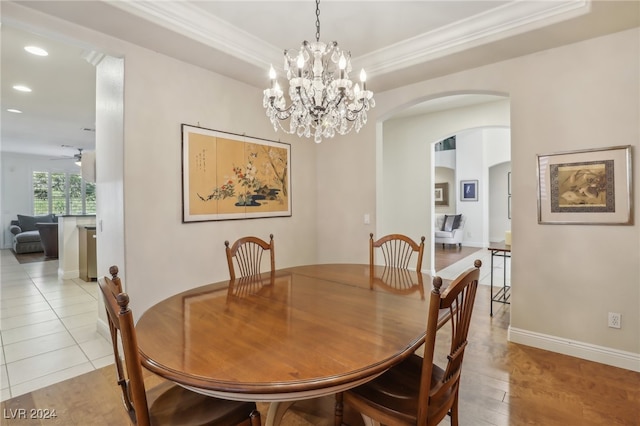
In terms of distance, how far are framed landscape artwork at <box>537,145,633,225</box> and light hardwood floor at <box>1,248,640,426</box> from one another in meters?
1.17

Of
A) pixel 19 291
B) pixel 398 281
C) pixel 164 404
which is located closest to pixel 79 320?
pixel 19 291

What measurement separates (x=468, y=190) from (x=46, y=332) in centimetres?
955

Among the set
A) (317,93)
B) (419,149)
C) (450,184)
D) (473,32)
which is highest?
(473,32)

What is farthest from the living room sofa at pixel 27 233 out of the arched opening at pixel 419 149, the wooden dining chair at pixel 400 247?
the wooden dining chair at pixel 400 247

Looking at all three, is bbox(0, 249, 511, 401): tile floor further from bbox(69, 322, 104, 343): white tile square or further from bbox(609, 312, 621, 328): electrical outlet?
bbox(609, 312, 621, 328): electrical outlet

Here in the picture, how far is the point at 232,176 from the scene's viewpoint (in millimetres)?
3232

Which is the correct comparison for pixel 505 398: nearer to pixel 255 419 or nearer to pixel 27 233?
pixel 255 419

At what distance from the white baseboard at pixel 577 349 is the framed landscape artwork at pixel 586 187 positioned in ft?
3.29

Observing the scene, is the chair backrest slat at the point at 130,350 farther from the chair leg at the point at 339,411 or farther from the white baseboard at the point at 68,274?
the white baseboard at the point at 68,274

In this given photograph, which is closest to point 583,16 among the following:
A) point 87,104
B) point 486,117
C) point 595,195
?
point 595,195

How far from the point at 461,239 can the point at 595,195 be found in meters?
6.86

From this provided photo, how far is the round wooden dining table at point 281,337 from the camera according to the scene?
96 cm

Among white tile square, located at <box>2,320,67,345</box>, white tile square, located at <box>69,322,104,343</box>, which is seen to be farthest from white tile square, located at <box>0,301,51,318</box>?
white tile square, located at <box>69,322,104,343</box>

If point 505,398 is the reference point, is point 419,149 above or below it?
above
